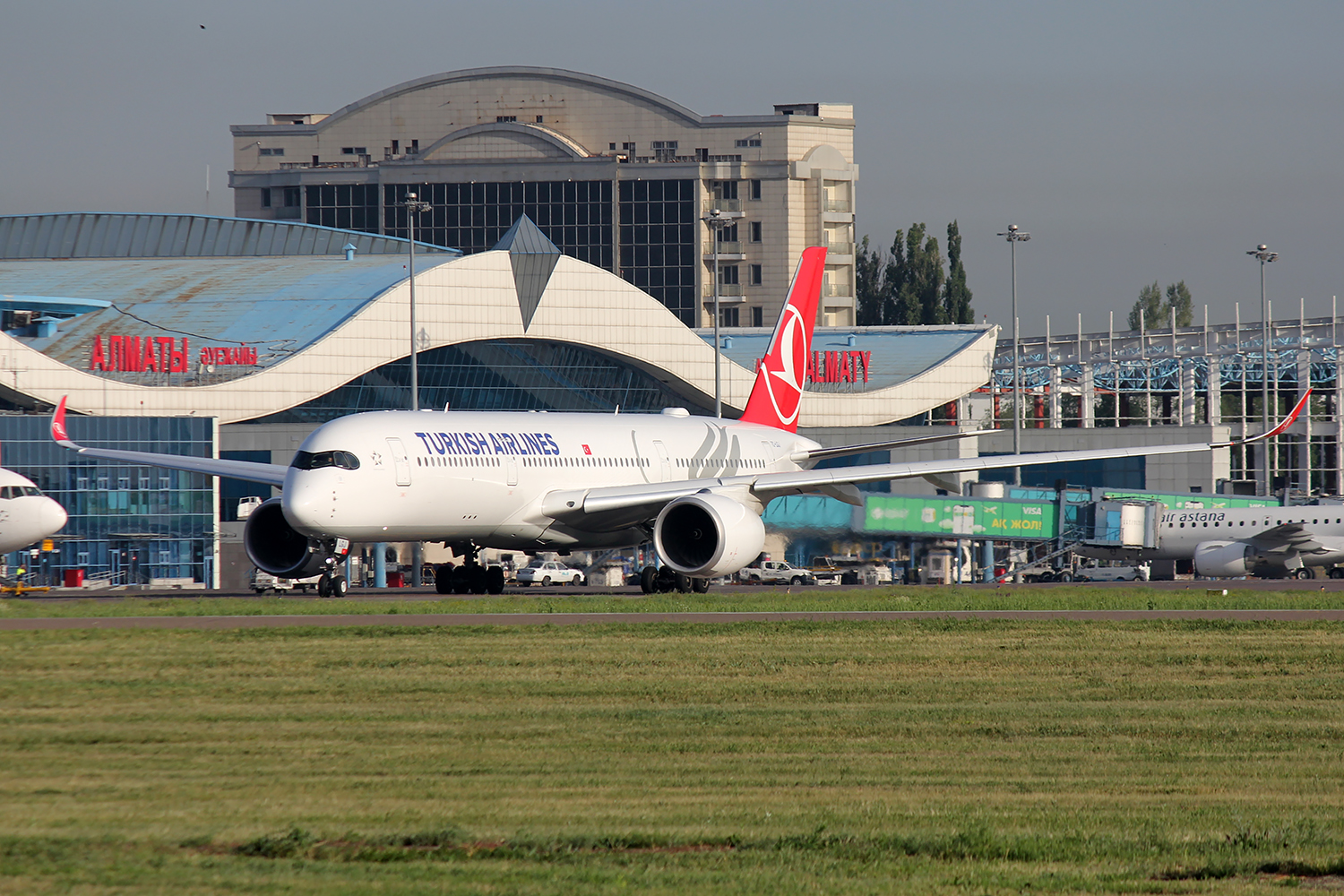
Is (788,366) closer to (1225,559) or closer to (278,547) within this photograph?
(278,547)

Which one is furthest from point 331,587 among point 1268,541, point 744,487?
point 1268,541

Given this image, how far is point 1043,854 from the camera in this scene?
9.65 metres

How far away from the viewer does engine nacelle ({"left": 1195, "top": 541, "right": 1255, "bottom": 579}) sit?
5597 cm

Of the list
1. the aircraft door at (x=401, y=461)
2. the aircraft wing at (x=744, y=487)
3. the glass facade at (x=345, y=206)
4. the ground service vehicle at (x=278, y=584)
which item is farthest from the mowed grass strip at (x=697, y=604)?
the glass facade at (x=345, y=206)

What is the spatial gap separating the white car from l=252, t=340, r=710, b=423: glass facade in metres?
15.3

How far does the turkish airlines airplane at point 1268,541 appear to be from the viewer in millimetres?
56075

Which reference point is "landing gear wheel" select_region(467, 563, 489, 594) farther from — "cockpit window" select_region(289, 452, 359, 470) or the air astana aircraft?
"cockpit window" select_region(289, 452, 359, 470)

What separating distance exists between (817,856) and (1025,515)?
5648 cm

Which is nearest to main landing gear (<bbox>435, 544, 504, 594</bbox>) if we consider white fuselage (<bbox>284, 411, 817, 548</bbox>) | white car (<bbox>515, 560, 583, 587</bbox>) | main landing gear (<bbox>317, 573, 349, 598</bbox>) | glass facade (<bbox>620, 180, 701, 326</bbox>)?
white fuselage (<bbox>284, 411, 817, 548</bbox>)

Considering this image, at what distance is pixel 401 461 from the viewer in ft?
104

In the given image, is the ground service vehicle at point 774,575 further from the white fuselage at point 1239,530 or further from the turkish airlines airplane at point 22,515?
the turkish airlines airplane at point 22,515

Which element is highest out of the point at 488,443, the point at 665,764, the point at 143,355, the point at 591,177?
the point at 591,177

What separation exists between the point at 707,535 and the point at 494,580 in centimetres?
568

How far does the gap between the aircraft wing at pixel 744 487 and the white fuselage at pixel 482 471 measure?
385 millimetres
